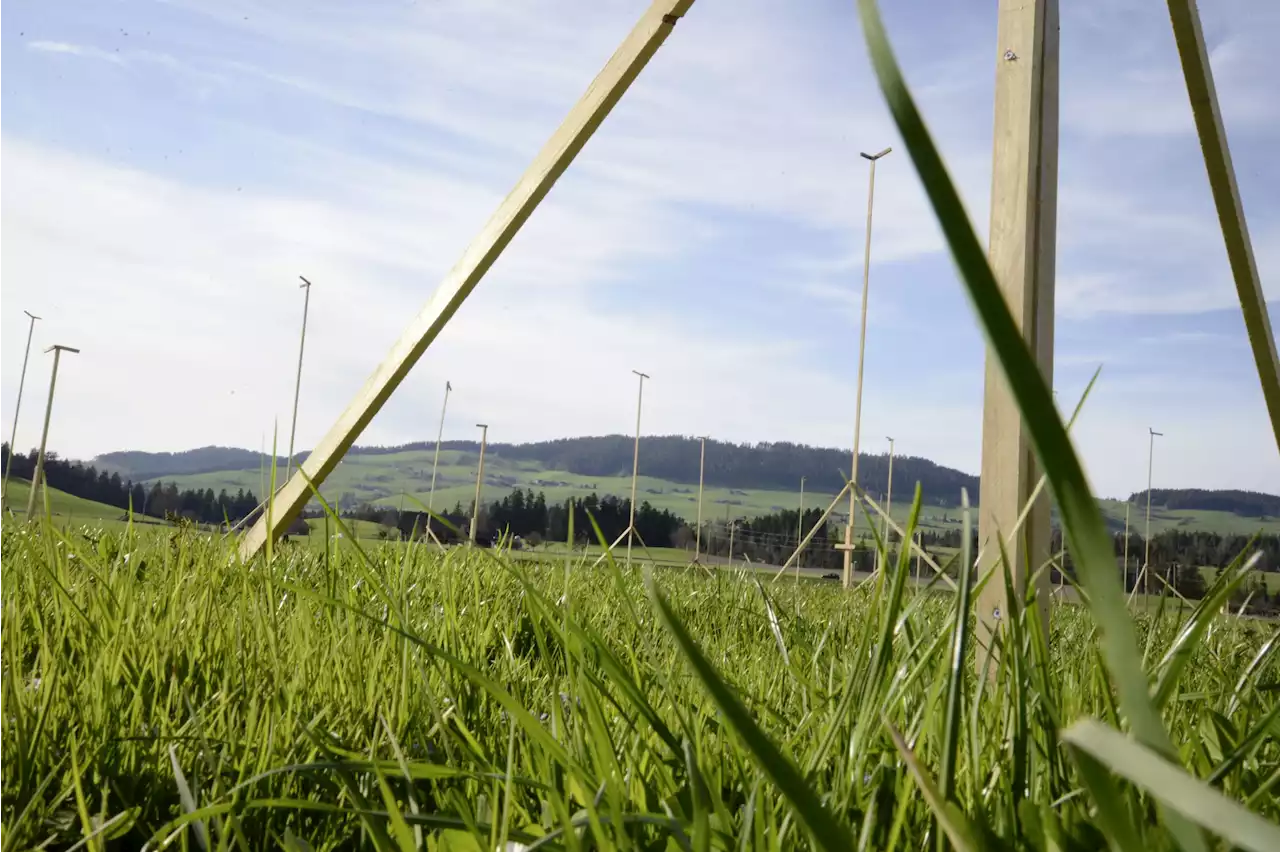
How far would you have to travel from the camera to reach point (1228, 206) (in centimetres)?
360

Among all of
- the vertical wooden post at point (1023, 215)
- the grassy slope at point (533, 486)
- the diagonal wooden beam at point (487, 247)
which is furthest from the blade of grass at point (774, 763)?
the grassy slope at point (533, 486)

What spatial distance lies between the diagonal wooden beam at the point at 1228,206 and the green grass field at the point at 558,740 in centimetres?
248

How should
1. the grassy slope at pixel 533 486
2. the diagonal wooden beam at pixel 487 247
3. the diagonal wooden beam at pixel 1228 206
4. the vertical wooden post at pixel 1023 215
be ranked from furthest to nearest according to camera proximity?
the grassy slope at pixel 533 486 < the diagonal wooden beam at pixel 1228 206 < the diagonal wooden beam at pixel 487 247 < the vertical wooden post at pixel 1023 215

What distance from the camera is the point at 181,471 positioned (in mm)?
191500

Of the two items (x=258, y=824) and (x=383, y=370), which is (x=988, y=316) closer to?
(x=258, y=824)

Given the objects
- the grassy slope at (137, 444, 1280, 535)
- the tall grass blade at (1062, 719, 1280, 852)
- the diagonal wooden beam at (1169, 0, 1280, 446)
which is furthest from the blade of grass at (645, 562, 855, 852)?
the grassy slope at (137, 444, 1280, 535)

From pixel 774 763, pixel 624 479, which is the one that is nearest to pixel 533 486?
pixel 624 479

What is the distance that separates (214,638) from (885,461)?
537ft

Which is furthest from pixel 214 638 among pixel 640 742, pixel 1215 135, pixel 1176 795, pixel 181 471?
pixel 181 471

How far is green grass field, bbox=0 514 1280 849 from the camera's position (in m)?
0.68

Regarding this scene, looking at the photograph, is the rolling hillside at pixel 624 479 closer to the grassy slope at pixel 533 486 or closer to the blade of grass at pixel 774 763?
the grassy slope at pixel 533 486

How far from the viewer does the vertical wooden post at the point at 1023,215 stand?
2.19 meters

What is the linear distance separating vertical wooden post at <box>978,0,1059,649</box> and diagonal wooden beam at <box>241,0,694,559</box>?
3.15 ft

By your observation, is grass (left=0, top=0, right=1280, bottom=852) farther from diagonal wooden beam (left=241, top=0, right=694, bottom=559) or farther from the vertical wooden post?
diagonal wooden beam (left=241, top=0, right=694, bottom=559)
